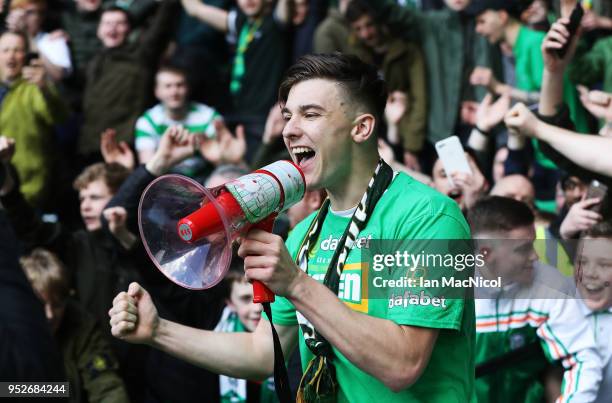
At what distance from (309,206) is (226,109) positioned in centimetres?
324

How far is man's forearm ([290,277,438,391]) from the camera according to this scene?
8.93 ft

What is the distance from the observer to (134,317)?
3229mm

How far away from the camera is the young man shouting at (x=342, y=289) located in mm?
2742

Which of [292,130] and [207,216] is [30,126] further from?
[207,216]

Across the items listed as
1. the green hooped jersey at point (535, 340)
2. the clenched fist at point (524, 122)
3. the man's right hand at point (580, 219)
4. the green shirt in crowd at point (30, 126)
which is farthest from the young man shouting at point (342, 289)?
the green shirt in crowd at point (30, 126)

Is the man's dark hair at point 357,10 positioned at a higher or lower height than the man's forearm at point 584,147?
higher

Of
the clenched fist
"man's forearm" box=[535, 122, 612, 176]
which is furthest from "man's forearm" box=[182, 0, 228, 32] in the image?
"man's forearm" box=[535, 122, 612, 176]

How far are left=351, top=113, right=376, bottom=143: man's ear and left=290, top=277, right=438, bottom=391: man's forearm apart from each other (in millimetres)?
675

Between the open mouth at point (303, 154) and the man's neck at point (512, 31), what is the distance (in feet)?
13.1

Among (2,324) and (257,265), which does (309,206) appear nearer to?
(2,324)

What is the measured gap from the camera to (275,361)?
3.14 m

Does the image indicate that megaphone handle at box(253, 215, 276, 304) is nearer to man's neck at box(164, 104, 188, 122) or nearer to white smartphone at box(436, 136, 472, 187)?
white smartphone at box(436, 136, 472, 187)

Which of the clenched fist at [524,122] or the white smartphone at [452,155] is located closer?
the clenched fist at [524,122]

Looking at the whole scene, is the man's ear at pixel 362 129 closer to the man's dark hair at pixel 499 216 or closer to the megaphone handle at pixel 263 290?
the megaphone handle at pixel 263 290
